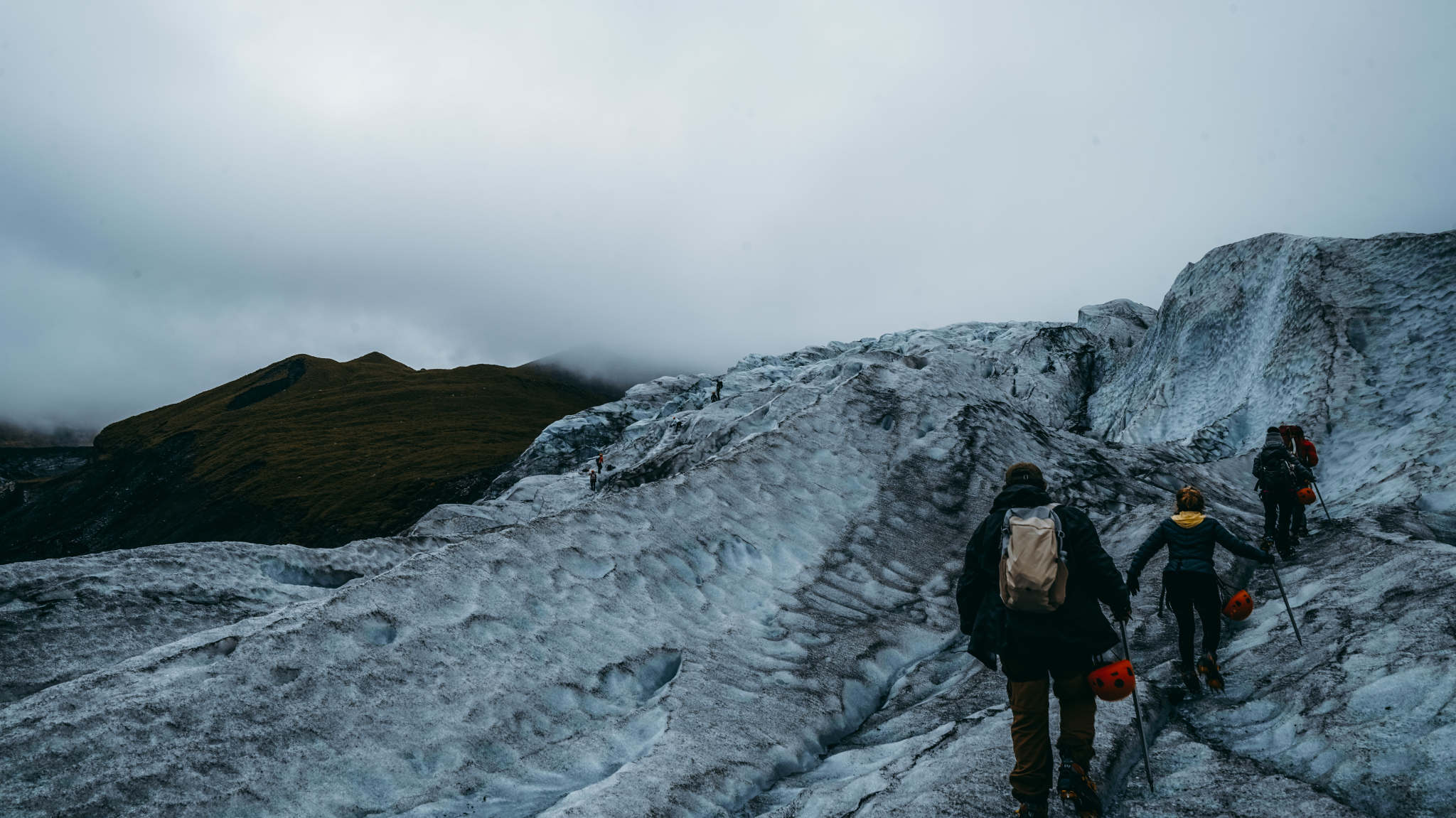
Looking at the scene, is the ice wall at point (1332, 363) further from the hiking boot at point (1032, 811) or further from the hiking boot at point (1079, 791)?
the hiking boot at point (1032, 811)

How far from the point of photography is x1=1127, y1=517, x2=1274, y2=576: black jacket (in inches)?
328

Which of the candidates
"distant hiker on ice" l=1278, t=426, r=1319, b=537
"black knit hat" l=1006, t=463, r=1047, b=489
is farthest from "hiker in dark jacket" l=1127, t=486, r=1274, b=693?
"distant hiker on ice" l=1278, t=426, r=1319, b=537

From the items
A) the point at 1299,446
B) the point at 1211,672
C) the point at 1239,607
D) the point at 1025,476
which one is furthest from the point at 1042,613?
the point at 1299,446

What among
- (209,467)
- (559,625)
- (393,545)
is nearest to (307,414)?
(209,467)

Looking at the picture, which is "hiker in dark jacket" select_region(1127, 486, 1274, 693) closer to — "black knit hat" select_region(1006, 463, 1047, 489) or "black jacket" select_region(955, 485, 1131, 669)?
"black jacket" select_region(955, 485, 1131, 669)

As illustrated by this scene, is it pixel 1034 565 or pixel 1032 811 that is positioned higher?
pixel 1034 565

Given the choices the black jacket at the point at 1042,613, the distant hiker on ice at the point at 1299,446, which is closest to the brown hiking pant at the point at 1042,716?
the black jacket at the point at 1042,613

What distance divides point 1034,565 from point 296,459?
128m

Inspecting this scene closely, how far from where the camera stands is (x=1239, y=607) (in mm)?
8219

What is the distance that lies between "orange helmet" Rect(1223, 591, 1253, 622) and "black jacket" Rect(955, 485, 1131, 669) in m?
3.00

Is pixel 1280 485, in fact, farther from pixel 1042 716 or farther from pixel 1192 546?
pixel 1042 716

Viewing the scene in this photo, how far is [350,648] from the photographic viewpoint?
9.13m

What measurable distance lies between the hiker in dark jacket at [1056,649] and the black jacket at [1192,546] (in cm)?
255

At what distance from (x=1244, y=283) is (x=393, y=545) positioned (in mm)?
30471
